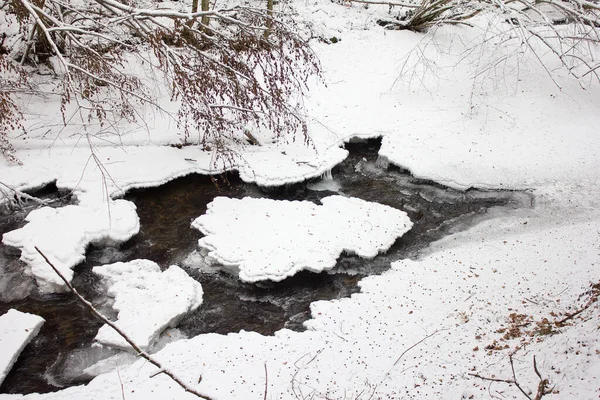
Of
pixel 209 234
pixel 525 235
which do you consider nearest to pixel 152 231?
pixel 209 234

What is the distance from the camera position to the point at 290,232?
6.48 metres

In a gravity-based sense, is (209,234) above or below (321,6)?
below

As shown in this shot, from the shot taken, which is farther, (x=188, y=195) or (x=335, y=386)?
(x=188, y=195)

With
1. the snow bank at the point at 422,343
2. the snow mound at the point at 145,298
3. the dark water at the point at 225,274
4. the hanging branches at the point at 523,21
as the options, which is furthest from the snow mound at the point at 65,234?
the hanging branches at the point at 523,21

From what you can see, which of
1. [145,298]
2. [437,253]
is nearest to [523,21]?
[437,253]

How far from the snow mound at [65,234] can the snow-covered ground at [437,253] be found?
0.37 meters

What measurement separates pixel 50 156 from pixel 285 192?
392 cm

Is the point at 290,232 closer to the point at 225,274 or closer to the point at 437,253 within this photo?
the point at 225,274

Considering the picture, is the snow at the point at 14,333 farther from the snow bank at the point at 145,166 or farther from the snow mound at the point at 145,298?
the snow bank at the point at 145,166

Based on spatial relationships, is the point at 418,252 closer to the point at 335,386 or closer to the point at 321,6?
the point at 335,386

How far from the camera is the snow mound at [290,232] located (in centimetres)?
592

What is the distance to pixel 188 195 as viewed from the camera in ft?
24.2

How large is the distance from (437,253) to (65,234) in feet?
16.8

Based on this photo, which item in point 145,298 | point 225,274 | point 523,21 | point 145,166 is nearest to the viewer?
point 145,298
